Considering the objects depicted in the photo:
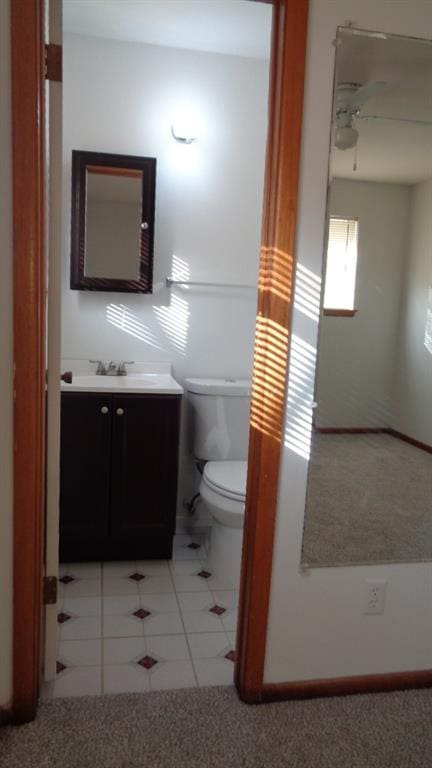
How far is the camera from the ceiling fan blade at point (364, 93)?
5.38 ft

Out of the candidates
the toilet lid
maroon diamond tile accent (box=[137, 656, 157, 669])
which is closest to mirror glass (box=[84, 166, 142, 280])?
the toilet lid

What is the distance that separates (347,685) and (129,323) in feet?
6.13

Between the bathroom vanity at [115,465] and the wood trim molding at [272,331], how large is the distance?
2.89 feet

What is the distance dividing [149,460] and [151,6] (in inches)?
76.0

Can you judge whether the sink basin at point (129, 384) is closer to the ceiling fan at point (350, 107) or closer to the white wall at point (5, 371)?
the white wall at point (5, 371)

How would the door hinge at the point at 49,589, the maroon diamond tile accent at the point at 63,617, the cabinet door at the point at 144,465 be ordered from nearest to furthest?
the door hinge at the point at 49,589
the maroon diamond tile accent at the point at 63,617
the cabinet door at the point at 144,465

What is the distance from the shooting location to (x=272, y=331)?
64.7 inches

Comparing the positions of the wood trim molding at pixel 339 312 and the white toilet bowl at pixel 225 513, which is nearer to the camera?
the wood trim molding at pixel 339 312

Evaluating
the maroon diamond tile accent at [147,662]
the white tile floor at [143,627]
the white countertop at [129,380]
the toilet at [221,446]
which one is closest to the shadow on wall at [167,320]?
the white countertop at [129,380]

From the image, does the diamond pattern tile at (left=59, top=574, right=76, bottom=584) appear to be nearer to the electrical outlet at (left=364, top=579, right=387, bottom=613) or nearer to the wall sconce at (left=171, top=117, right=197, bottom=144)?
the electrical outlet at (left=364, top=579, right=387, bottom=613)

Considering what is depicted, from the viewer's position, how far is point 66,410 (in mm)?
2443

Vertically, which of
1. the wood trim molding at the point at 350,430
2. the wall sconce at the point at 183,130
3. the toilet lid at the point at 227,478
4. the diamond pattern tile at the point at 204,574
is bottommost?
the diamond pattern tile at the point at 204,574

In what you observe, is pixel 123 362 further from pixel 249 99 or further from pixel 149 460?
pixel 249 99

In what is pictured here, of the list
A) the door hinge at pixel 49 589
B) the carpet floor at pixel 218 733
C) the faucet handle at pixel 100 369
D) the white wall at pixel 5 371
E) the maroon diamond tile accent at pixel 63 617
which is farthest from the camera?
the faucet handle at pixel 100 369
